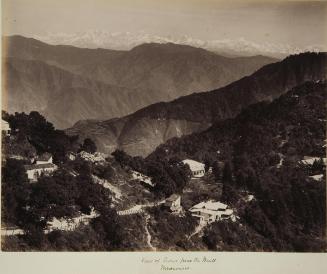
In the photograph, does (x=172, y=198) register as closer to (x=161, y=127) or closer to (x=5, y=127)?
(x=161, y=127)

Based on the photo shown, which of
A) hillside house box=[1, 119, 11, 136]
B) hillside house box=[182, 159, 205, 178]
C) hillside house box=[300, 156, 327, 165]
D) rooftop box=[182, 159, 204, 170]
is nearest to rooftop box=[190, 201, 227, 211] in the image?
hillside house box=[182, 159, 205, 178]

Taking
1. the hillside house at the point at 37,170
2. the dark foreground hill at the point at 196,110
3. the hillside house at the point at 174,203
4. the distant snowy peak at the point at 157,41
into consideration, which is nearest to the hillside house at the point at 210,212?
the hillside house at the point at 174,203

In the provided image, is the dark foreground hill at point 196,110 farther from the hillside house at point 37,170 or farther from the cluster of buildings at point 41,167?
the hillside house at point 37,170

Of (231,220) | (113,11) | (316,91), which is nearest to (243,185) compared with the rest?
(231,220)

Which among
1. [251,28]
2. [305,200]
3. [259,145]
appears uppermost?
[251,28]

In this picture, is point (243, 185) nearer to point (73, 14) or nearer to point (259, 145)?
point (259, 145)

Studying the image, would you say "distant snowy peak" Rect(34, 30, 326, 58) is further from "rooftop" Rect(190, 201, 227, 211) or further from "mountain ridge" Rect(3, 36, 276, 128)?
"rooftop" Rect(190, 201, 227, 211)
